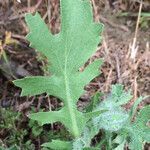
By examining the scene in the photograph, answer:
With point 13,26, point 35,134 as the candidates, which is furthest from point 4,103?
point 13,26

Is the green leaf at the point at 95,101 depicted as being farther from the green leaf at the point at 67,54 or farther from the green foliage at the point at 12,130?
the green foliage at the point at 12,130

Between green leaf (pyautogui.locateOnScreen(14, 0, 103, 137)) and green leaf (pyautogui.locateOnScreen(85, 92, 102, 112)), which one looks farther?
green leaf (pyautogui.locateOnScreen(85, 92, 102, 112))

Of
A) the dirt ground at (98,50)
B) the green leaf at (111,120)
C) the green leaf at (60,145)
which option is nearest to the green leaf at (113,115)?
the green leaf at (111,120)

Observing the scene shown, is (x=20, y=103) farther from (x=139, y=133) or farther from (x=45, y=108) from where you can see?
(x=139, y=133)

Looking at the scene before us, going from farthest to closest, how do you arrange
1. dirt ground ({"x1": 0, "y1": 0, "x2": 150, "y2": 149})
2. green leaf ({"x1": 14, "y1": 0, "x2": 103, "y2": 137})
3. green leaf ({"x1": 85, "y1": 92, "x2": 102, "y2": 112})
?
dirt ground ({"x1": 0, "y1": 0, "x2": 150, "y2": 149}), green leaf ({"x1": 85, "y1": 92, "x2": 102, "y2": 112}), green leaf ({"x1": 14, "y1": 0, "x2": 103, "y2": 137})

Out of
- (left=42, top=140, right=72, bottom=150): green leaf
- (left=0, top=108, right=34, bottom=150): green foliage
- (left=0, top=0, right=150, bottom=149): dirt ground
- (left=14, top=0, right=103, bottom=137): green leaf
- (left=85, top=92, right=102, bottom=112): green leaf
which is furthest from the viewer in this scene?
(left=0, top=0, right=150, bottom=149): dirt ground

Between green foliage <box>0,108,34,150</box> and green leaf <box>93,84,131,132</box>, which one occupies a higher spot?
green leaf <box>93,84,131,132</box>

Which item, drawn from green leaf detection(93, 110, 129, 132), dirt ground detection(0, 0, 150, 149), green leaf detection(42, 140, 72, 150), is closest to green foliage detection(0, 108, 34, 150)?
dirt ground detection(0, 0, 150, 149)

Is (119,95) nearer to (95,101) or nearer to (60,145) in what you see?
(95,101)

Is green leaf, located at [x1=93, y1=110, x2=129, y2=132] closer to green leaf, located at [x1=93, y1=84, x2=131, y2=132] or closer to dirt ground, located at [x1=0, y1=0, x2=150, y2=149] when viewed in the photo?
green leaf, located at [x1=93, y1=84, x2=131, y2=132]
